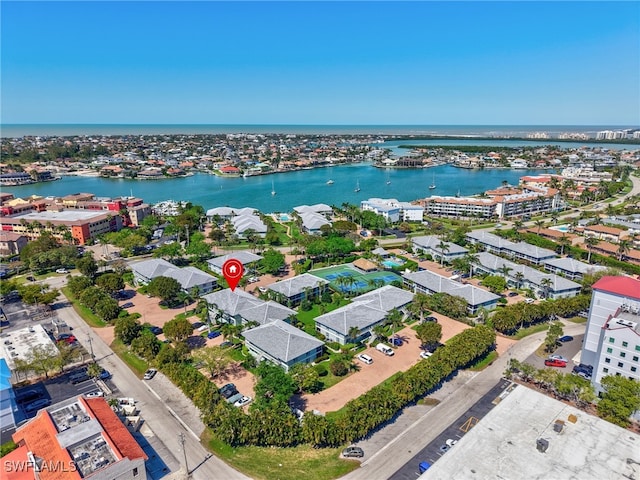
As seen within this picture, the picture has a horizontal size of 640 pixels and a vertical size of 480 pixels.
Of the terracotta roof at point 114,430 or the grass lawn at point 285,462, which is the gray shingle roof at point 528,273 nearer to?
the grass lawn at point 285,462

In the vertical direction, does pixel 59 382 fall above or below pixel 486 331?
below

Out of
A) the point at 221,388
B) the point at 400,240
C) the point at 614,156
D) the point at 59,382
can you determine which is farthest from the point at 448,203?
the point at 614,156

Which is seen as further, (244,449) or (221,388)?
(221,388)

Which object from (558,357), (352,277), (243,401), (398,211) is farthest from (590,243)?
→ (243,401)

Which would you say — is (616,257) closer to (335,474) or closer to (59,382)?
(335,474)

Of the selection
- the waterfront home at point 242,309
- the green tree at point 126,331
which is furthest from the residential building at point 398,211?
the green tree at point 126,331

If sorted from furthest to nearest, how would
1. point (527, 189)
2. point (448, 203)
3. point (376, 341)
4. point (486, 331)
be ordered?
point (527, 189) → point (448, 203) → point (376, 341) → point (486, 331)

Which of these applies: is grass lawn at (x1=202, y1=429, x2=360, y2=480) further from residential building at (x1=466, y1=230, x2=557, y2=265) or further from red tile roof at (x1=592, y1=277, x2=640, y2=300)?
residential building at (x1=466, y1=230, x2=557, y2=265)

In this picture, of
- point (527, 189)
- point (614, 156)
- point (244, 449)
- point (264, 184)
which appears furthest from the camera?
point (614, 156)
